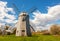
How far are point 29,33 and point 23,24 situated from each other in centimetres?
255

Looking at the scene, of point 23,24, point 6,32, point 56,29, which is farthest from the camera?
point 6,32

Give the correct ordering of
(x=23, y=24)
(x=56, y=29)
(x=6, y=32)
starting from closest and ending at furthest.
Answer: (x=23, y=24) → (x=56, y=29) → (x=6, y=32)

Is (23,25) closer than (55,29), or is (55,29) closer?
(23,25)

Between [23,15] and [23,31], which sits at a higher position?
[23,15]

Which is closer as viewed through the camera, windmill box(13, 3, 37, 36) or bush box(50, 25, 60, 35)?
windmill box(13, 3, 37, 36)

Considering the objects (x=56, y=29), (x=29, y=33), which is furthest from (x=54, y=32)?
(x=29, y=33)

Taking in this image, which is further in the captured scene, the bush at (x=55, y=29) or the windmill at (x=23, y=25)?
the bush at (x=55, y=29)

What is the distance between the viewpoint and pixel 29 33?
3544 centimetres

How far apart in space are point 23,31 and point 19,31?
0.95m

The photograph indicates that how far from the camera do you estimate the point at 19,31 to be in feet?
116

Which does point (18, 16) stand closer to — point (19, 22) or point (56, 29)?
point (19, 22)

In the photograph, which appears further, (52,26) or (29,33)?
(52,26)

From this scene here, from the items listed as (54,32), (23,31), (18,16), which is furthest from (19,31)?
(54,32)

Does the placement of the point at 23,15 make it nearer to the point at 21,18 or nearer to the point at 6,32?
the point at 21,18
